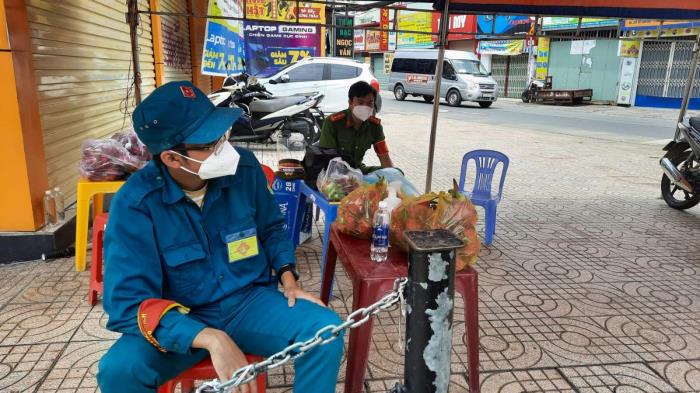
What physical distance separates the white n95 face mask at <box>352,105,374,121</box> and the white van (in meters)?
13.9

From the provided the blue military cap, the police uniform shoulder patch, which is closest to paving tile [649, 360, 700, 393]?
the blue military cap

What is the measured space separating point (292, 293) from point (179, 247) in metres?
0.43

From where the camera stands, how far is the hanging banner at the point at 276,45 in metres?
13.9

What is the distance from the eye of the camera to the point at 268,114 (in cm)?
887

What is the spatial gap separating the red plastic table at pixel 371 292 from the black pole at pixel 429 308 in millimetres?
699

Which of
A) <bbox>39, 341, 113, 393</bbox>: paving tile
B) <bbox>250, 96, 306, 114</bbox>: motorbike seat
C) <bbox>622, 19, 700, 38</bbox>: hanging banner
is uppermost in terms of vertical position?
<bbox>622, 19, 700, 38</bbox>: hanging banner

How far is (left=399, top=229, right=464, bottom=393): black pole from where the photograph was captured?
1.08m

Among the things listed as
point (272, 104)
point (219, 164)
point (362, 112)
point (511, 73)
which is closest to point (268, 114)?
point (272, 104)

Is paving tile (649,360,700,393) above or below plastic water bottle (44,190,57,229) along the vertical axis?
below

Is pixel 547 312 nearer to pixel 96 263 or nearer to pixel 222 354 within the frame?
pixel 222 354

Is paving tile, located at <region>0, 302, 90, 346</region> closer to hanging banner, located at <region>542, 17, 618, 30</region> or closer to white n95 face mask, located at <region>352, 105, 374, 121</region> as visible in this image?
white n95 face mask, located at <region>352, 105, 374, 121</region>

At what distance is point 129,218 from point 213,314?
17.7 inches

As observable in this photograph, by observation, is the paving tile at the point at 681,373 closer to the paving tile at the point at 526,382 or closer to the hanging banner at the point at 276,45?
the paving tile at the point at 526,382

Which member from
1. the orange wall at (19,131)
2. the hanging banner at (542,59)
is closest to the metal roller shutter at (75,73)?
the orange wall at (19,131)
